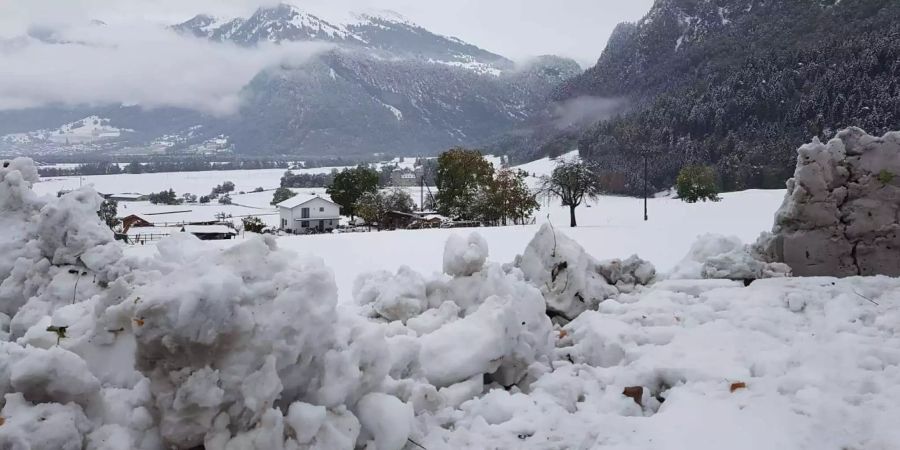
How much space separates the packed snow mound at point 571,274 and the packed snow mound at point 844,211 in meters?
1.69

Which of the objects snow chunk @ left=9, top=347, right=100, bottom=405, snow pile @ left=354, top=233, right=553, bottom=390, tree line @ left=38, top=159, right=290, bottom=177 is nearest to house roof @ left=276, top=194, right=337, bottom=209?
snow pile @ left=354, top=233, right=553, bottom=390

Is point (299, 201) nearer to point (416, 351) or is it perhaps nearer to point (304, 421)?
point (416, 351)

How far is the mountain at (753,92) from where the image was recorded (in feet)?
244

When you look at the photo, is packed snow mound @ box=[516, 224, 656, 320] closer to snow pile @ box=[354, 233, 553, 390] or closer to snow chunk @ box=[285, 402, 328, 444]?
snow pile @ box=[354, 233, 553, 390]

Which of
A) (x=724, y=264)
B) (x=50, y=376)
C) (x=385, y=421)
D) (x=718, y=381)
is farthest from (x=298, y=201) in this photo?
(x=50, y=376)

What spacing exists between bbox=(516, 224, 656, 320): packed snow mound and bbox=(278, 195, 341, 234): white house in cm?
4494

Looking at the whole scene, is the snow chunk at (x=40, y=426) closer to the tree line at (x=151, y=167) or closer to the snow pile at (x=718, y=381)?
the snow pile at (x=718, y=381)

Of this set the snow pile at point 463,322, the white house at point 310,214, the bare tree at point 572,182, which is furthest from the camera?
the white house at point 310,214

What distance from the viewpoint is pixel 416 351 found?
4039 mm

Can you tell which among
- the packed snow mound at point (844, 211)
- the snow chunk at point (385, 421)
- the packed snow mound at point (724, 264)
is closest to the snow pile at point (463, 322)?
the snow chunk at point (385, 421)

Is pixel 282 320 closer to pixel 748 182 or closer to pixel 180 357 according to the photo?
pixel 180 357

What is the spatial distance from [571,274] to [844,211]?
3.17m

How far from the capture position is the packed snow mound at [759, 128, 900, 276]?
639 centimetres

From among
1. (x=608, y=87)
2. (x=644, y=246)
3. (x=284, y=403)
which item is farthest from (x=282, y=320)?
(x=608, y=87)
